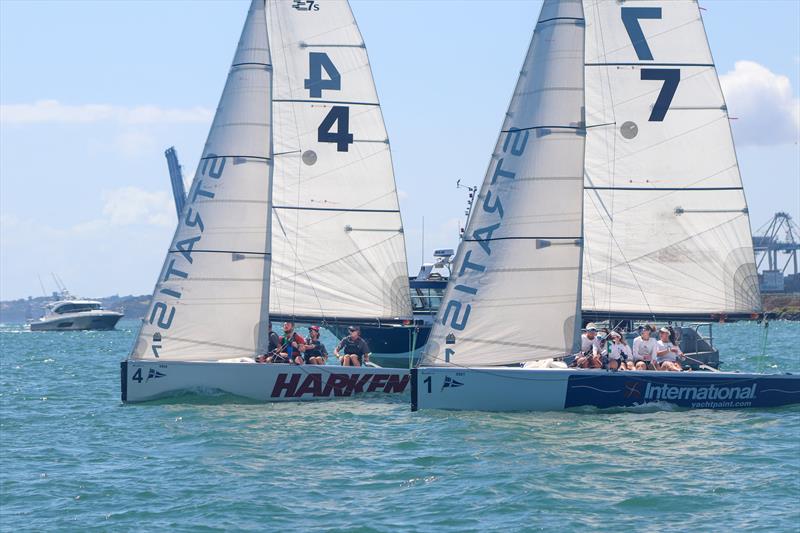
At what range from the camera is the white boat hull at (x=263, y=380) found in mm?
25094

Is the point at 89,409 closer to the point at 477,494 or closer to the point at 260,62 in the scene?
the point at 260,62

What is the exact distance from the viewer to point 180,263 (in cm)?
2592

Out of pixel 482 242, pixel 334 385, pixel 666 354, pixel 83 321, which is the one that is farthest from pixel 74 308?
pixel 666 354

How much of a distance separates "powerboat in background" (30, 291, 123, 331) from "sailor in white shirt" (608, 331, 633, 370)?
88489mm

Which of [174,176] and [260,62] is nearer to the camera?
[260,62]

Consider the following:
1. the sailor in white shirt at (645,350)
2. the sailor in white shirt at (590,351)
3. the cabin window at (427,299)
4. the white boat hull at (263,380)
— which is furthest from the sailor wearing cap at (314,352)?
the cabin window at (427,299)

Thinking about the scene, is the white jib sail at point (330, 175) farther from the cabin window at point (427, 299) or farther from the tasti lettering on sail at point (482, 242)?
the cabin window at point (427, 299)

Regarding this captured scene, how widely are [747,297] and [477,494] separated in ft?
33.4

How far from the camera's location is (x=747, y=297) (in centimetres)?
2389

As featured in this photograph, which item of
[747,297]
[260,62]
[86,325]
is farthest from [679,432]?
[86,325]

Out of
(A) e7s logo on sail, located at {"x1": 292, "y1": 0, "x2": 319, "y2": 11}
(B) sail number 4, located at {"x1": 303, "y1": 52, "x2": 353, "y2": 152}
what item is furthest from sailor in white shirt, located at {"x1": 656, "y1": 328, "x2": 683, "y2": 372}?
(A) e7s logo on sail, located at {"x1": 292, "y1": 0, "x2": 319, "y2": 11}

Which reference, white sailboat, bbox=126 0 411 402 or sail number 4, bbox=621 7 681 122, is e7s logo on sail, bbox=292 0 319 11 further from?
sail number 4, bbox=621 7 681 122

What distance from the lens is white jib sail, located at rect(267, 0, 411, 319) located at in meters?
28.0

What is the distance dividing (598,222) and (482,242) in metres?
2.72
